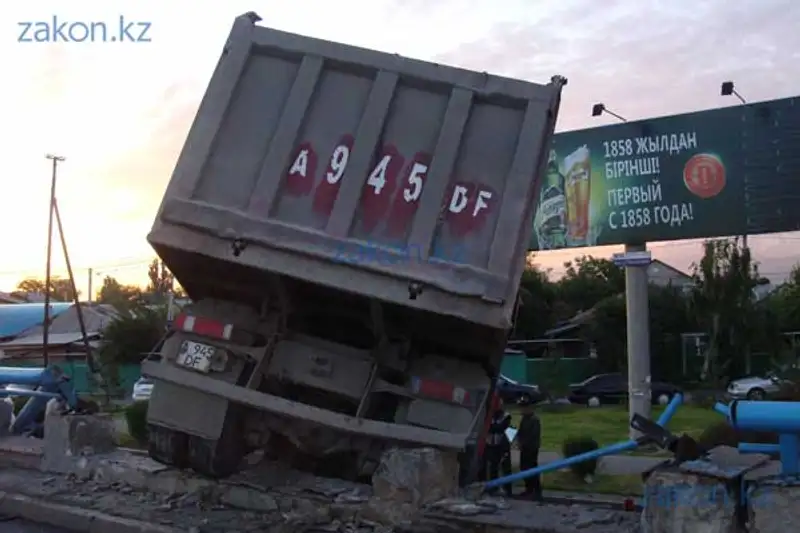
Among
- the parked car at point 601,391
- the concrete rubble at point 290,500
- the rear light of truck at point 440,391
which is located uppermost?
the parked car at point 601,391

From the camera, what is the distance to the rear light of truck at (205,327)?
21.6ft

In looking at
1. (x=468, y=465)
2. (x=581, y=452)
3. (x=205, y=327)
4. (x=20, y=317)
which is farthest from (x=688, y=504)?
(x=20, y=317)

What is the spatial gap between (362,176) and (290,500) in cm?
229

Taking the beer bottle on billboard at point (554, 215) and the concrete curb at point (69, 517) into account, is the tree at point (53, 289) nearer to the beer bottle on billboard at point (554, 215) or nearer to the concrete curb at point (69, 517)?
the beer bottle on billboard at point (554, 215)

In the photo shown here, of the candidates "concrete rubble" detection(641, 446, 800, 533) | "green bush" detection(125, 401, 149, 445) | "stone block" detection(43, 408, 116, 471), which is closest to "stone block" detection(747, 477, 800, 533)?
"concrete rubble" detection(641, 446, 800, 533)

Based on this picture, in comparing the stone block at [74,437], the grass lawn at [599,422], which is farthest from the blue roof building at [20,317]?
the stone block at [74,437]

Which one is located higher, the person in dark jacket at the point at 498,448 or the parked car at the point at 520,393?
the parked car at the point at 520,393

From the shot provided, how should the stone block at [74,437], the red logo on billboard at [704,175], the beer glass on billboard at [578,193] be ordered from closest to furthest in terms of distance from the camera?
the stone block at [74,437] → the red logo on billboard at [704,175] → the beer glass on billboard at [578,193]

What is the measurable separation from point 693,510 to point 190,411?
11.8 ft

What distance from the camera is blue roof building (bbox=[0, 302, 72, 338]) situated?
5438cm

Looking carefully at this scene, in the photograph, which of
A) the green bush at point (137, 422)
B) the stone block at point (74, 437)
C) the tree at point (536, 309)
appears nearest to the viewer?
the stone block at point (74, 437)

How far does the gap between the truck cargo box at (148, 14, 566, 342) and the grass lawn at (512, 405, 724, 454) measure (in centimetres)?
872

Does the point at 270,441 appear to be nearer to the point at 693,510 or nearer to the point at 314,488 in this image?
the point at 314,488

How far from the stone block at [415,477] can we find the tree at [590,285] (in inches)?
1637
